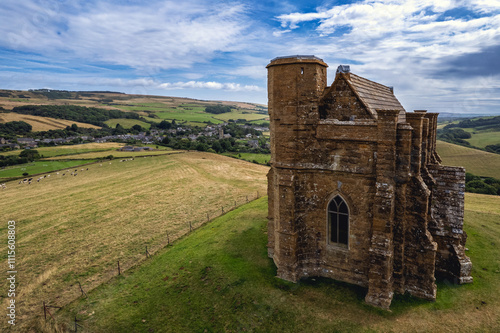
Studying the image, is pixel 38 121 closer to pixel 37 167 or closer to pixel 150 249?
pixel 37 167

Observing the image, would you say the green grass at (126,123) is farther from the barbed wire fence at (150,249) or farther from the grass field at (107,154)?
the barbed wire fence at (150,249)

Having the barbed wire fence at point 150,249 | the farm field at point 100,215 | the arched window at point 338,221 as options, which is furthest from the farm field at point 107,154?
the arched window at point 338,221

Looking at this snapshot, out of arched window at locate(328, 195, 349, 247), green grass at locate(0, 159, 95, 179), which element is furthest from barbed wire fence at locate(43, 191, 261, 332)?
green grass at locate(0, 159, 95, 179)

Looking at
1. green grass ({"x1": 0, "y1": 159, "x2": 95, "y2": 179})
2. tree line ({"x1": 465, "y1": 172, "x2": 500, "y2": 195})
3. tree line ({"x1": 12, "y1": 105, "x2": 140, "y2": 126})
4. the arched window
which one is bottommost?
tree line ({"x1": 465, "y1": 172, "x2": 500, "y2": 195})

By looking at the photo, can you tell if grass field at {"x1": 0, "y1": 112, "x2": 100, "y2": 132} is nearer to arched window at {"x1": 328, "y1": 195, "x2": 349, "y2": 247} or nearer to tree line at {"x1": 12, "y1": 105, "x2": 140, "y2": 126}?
tree line at {"x1": 12, "y1": 105, "x2": 140, "y2": 126}

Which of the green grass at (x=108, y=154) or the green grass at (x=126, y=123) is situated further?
the green grass at (x=126, y=123)

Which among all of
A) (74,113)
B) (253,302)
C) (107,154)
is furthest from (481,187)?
(74,113)
